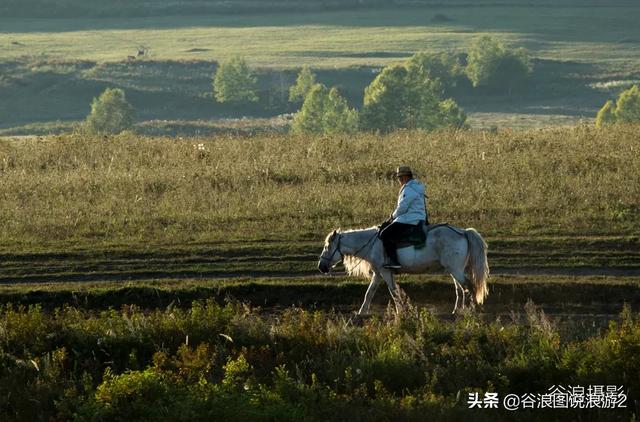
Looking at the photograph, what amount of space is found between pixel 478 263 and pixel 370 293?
1996 mm

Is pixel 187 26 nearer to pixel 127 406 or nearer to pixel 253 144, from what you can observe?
pixel 253 144

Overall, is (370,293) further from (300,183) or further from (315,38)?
(315,38)

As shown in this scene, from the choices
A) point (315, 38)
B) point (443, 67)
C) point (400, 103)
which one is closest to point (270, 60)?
point (315, 38)

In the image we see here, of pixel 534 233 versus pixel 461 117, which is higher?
pixel 534 233

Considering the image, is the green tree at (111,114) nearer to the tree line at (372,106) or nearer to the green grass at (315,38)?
the tree line at (372,106)

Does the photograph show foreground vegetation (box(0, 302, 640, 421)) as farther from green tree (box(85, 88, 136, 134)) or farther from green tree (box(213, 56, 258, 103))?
green tree (box(213, 56, 258, 103))

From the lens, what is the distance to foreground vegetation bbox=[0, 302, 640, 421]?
16.3m

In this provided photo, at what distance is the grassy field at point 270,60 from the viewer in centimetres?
12875

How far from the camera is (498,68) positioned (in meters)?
144

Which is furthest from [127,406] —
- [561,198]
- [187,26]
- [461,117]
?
[187,26]

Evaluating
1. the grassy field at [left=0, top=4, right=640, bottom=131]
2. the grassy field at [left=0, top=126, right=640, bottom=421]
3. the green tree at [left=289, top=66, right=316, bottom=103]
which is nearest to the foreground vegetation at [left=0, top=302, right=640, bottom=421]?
the grassy field at [left=0, top=126, right=640, bottom=421]

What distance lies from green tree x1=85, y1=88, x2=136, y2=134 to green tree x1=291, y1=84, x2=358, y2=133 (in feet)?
50.0

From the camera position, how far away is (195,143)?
127 ft

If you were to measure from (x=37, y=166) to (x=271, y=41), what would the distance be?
142772mm
